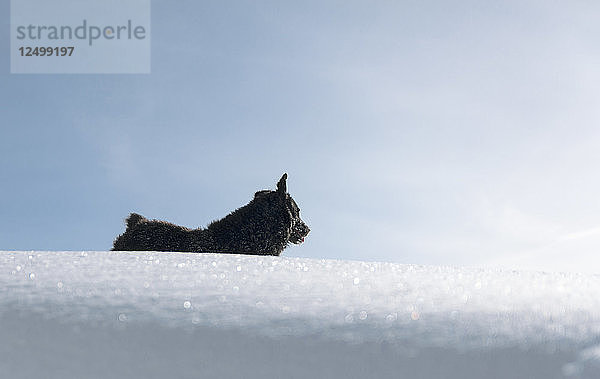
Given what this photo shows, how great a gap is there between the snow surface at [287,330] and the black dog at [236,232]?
773 centimetres

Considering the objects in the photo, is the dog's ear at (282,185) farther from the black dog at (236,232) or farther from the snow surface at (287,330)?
the snow surface at (287,330)

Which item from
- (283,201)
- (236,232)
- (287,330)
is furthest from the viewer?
(283,201)

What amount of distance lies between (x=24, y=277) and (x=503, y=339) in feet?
4.13

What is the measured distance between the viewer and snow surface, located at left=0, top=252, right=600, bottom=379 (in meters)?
1.16

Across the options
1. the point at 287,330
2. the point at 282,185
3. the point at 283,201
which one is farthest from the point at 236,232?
the point at 287,330

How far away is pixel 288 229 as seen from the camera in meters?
9.87

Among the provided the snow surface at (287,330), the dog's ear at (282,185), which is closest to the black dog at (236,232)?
the dog's ear at (282,185)

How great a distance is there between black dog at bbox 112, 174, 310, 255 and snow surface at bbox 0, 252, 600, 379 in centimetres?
773

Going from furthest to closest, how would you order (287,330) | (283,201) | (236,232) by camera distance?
(283,201) < (236,232) < (287,330)

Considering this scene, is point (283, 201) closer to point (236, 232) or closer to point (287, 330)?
point (236, 232)

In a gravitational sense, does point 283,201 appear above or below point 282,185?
below

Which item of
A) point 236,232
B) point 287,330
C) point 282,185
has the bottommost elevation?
point 287,330

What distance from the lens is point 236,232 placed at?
31.0ft

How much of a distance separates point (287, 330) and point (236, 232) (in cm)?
828
